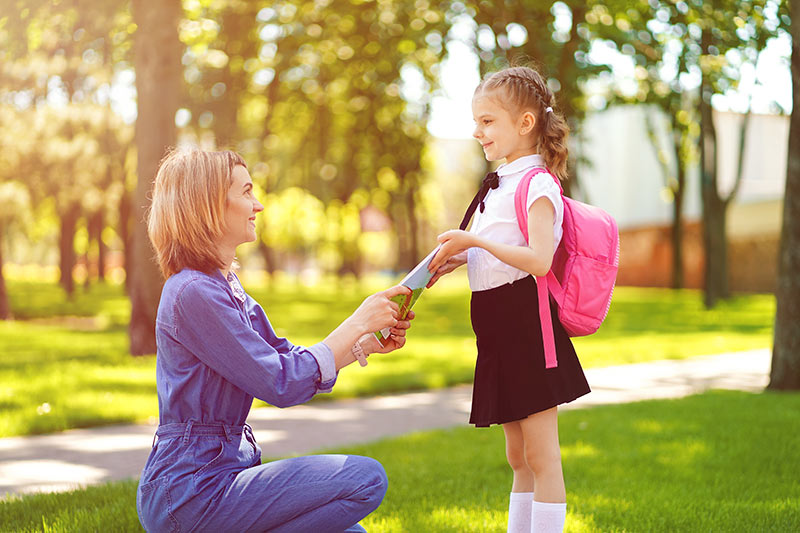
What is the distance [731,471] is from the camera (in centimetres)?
519

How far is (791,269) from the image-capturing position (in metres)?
8.19

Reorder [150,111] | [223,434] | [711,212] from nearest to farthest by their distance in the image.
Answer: [223,434] → [150,111] → [711,212]

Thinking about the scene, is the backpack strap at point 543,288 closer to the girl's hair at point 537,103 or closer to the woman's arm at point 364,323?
the girl's hair at point 537,103

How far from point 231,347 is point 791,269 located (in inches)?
280

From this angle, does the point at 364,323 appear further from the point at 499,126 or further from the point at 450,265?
the point at 499,126

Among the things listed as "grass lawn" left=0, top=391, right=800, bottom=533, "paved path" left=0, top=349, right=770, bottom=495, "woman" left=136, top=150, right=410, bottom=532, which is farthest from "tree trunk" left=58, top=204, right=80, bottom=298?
"woman" left=136, top=150, right=410, bottom=532

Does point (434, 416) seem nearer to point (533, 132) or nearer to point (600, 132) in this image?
point (533, 132)

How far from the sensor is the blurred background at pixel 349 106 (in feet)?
36.2

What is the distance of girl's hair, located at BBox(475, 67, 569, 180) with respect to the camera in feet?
10.4

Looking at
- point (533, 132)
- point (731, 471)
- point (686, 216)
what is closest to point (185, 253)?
point (533, 132)

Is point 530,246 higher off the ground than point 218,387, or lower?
higher

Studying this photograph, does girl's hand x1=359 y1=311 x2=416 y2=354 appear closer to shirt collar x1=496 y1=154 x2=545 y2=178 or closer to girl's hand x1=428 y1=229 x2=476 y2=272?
girl's hand x1=428 y1=229 x2=476 y2=272

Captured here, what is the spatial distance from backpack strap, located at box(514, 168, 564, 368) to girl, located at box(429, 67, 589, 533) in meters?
0.02

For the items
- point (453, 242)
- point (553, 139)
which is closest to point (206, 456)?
point (453, 242)
